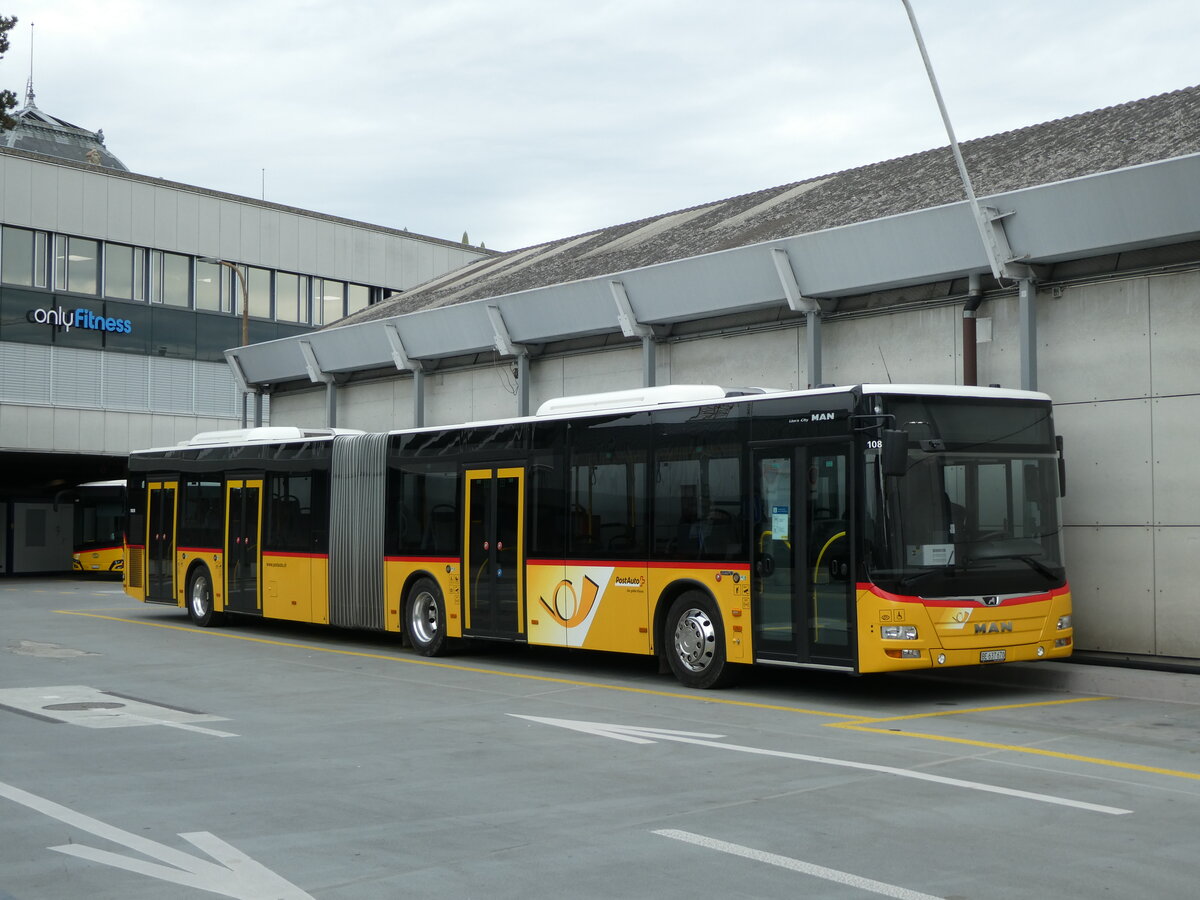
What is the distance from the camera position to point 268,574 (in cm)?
2216

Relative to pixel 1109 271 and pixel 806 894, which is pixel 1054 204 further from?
pixel 806 894

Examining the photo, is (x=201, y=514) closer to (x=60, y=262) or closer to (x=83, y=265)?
(x=60, y=262)

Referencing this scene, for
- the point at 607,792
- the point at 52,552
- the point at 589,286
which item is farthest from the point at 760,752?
the point at 52,552

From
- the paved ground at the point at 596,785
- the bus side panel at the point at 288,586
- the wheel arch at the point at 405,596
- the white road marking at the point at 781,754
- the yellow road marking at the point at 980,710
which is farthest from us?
the bus side panel at the point at 288,586

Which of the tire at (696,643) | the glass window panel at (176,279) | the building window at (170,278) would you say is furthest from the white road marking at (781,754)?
the glass window panel at (176,279)

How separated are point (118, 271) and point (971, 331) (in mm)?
35346

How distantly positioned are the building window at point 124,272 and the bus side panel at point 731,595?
3551cm

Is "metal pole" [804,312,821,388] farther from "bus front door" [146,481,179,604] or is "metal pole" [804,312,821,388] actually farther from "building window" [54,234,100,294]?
"building window" [54,234,100,294]

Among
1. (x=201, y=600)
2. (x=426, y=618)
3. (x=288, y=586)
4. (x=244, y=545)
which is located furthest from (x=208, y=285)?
(x=426, y=618)

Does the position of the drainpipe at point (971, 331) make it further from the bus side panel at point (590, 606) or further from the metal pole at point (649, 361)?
the metal pole at point (649, 361)

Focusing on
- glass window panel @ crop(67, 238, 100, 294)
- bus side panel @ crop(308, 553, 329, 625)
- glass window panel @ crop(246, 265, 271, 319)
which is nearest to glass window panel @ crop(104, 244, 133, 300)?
glass window panel @ crop(67, 238, 100, 294)

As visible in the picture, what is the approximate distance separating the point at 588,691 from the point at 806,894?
8414mm

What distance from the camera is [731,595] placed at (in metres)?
14.0

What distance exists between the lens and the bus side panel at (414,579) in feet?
59.4
